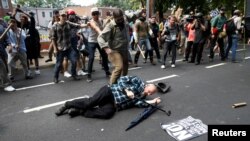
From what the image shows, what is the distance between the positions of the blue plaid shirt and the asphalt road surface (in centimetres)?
13

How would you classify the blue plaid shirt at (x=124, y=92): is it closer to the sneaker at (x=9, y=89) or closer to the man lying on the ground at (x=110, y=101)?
the man lying on the ground at (x=110, y=101)

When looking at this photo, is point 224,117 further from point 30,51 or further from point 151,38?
point 30,51

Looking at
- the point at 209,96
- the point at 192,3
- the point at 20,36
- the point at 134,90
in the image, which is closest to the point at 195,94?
the point at 209,96

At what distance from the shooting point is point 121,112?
4816 millimetres

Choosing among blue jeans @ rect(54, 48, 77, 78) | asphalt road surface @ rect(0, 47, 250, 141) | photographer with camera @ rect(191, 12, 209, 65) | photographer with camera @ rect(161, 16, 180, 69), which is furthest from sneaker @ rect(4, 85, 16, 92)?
photographer with camera @ rect(191, 12, 209, 65)

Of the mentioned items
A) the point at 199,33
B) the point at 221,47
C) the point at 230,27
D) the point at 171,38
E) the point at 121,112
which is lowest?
the point at 121,112

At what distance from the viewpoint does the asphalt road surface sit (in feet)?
13.3

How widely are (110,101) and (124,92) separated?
30 centimetres

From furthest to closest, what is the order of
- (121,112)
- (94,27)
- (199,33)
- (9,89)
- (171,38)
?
(199,33) < (171,38) < (94,27) < (9,89) < (121,112)

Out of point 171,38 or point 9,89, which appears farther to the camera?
point 171,38

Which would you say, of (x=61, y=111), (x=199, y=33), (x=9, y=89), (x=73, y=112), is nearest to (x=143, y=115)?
(x=73, y=112)

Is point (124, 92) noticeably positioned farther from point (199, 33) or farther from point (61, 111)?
point (199, 33)

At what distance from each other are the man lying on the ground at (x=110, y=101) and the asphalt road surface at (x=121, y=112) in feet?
0.40

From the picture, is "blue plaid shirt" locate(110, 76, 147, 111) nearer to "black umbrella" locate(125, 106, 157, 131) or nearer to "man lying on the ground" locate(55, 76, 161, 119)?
"man lying on the ground" locate(55, 76, 161, 119)
